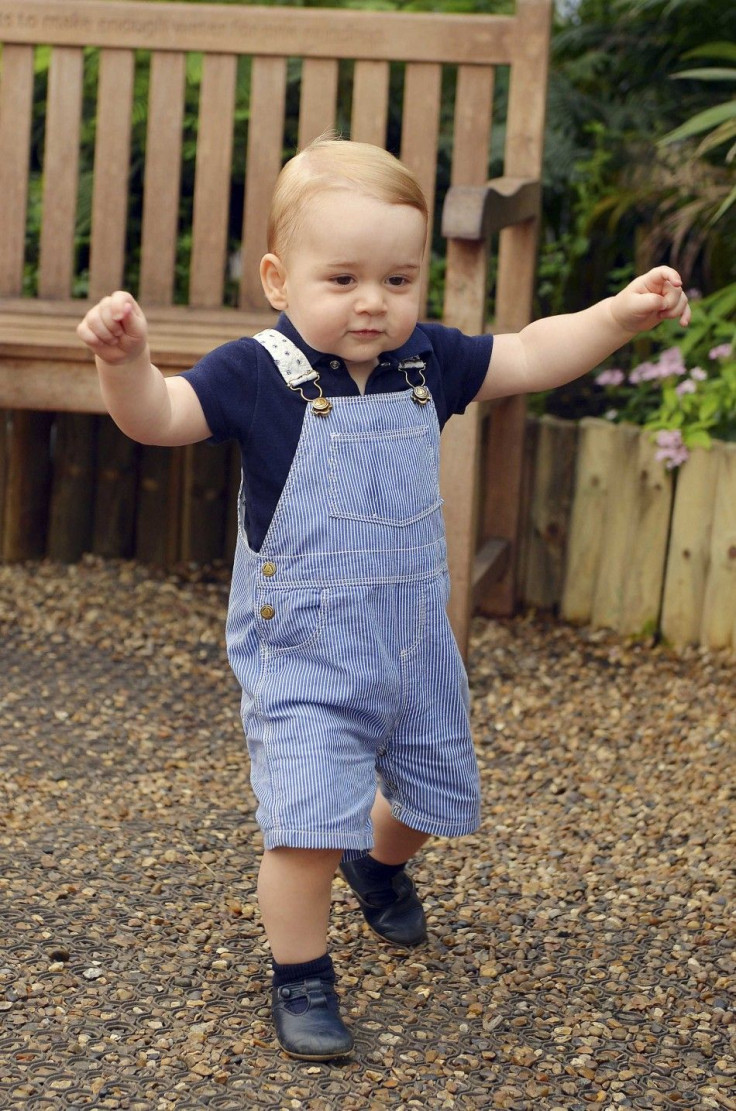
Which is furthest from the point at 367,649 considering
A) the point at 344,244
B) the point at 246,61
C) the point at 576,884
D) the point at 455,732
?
the point at 246,61

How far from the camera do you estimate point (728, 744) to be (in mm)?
3094

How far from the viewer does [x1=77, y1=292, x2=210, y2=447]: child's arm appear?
63.2 inches

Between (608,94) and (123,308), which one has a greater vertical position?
(608,94)

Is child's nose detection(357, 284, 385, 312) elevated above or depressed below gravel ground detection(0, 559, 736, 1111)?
above

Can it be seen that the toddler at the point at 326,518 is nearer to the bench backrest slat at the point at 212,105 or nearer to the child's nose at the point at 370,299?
the child's nose at the point at 370,299

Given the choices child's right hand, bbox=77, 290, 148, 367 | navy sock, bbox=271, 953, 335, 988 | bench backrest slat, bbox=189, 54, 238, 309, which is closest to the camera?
child's right hand, bbox=77, 290, 148, 367

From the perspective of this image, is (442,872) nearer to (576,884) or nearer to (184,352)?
(576,884)

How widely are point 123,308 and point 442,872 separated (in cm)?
128

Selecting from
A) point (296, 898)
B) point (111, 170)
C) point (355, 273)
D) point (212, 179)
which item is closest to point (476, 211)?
point (212, 179)

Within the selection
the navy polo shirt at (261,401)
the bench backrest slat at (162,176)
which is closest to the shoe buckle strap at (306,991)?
the navy polo shirt at (261,401)

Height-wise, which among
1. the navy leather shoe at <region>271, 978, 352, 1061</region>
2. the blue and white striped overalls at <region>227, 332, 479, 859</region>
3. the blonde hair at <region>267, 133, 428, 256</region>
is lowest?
the navy leather shoe at <region>271, 978, 352, 1061</region>

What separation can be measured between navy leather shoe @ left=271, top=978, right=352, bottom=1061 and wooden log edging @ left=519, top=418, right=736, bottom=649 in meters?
2.02

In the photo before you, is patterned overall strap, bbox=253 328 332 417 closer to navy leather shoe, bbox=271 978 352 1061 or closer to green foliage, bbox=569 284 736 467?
navy leather shoe, bbox=271 978 352 1061

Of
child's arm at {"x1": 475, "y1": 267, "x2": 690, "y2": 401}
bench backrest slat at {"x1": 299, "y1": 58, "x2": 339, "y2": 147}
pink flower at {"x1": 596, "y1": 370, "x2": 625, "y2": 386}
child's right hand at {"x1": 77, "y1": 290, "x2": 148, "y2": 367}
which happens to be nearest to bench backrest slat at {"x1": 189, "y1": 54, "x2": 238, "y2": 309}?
bench backrest slat at {"x1": 299, "y1": 58, "x2": 339, "y2": 147}
